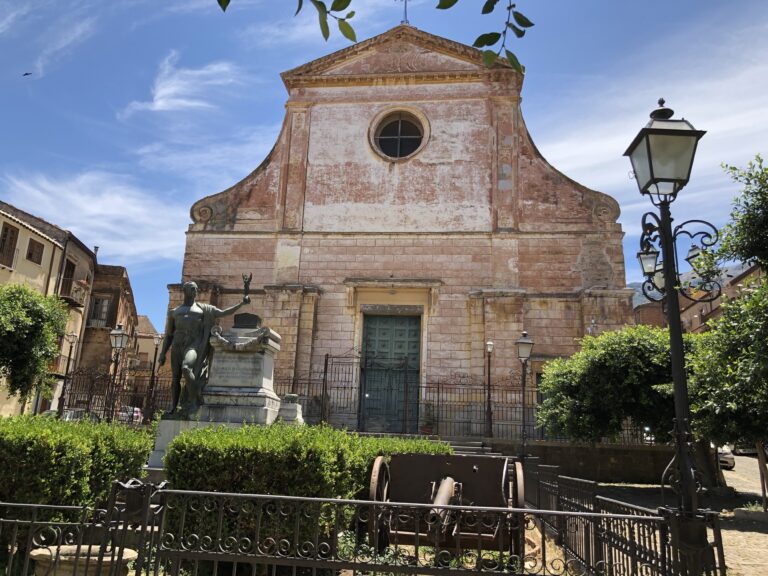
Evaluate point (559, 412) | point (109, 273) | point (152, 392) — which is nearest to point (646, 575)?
point (559, 412)

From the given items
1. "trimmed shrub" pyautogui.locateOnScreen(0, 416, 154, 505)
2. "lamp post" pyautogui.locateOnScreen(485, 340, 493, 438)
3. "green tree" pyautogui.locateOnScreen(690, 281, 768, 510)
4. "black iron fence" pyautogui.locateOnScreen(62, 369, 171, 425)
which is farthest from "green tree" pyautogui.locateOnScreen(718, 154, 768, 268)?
"black iron fence" pyautogui.locateOnScreen(62, 369, 171, 425)

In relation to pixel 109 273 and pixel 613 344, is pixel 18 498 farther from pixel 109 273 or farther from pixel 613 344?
pixel 109 273

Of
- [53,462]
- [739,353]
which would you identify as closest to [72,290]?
[53,462]

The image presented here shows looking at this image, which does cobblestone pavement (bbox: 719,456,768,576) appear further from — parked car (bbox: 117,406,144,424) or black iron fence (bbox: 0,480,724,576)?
parked car (bbox: 117,406,144,424)

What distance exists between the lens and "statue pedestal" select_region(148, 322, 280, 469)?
33.6 feet

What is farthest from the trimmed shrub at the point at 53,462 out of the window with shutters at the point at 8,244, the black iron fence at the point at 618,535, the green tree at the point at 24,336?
the window with shutters at the point at 8,244

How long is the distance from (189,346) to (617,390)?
32.4ft

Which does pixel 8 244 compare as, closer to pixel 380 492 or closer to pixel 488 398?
pixel 488 398

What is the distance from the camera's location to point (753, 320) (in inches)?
240

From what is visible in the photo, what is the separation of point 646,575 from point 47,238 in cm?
2929

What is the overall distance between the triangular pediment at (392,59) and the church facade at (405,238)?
2.0 inches

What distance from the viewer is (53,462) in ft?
20.3

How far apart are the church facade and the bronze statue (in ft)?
26.5

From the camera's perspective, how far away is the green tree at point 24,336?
55.1 ft
